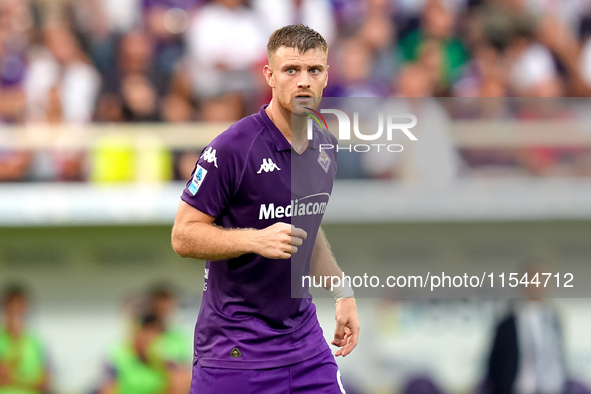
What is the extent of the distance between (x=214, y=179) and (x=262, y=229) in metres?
0.28

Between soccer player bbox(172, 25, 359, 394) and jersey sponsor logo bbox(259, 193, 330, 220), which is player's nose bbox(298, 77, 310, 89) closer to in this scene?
soccer player bbox(172, 25, 359, 394)

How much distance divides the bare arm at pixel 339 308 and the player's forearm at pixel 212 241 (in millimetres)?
633

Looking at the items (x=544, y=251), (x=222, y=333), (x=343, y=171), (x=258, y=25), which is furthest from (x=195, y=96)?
(x=222, y=333)

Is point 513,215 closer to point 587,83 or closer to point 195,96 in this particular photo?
point 587,83

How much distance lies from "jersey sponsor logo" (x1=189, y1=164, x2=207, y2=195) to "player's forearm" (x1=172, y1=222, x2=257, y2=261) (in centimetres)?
14

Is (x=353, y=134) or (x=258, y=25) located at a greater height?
(x=258, y=25)

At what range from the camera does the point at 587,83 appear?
10117 mm

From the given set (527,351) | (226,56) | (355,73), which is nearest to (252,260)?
(355,73)

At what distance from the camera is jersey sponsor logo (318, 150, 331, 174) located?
445cm

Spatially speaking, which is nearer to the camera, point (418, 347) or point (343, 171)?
point (343, 171)

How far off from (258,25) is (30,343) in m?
3.74

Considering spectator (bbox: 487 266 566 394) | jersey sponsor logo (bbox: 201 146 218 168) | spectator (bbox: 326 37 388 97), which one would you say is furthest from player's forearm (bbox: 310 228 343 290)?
spectator (bbox: 487 266 566 394)

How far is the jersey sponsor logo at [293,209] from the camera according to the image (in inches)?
164

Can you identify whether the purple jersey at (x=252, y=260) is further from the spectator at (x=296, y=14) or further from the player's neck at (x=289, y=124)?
the spectator at (x=296, y=14)
